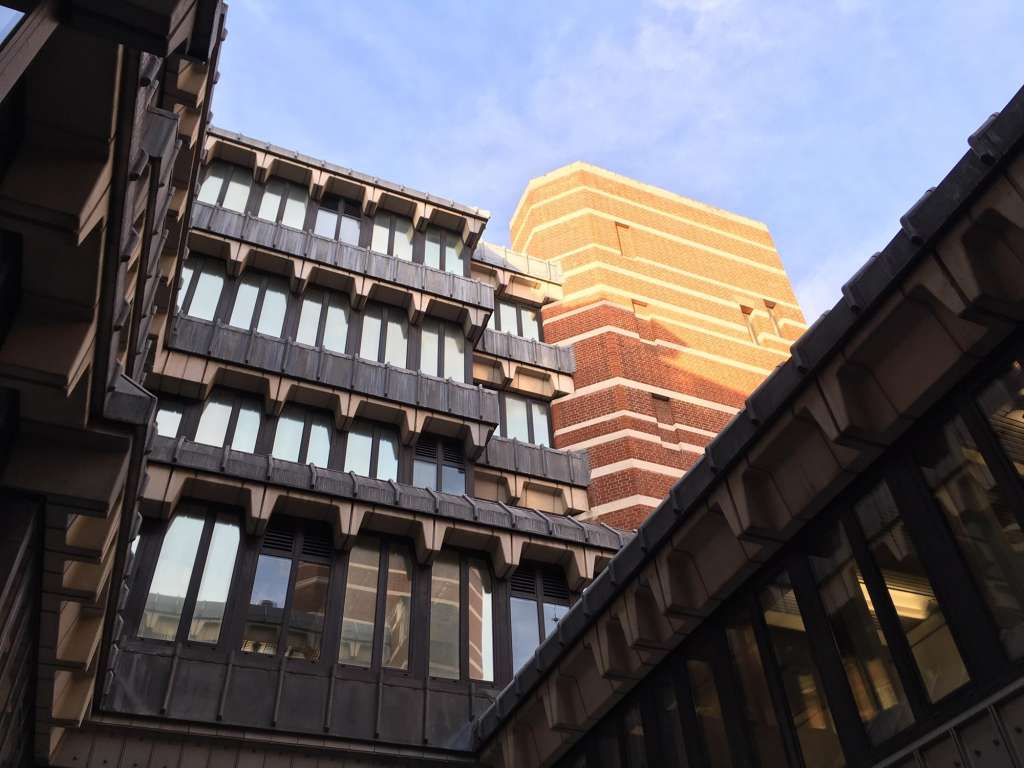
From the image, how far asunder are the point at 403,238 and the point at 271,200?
375 cm

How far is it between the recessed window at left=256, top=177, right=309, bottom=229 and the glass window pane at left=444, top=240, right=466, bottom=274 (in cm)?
413

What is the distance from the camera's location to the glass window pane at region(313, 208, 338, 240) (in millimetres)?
24281

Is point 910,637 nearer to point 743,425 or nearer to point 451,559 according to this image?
point 743,425

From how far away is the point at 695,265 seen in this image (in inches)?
1474

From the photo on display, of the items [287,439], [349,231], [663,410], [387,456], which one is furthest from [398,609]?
[663,410]

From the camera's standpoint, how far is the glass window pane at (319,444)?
2008 centimetres

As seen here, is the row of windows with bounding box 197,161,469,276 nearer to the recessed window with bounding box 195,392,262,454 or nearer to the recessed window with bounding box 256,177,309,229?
the recessed window with bounding box 256,177,309,229

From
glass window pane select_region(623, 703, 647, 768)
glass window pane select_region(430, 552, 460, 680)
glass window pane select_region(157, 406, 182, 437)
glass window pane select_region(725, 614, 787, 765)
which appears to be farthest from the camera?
glass window pane select_region(157, 406, 182, 437)

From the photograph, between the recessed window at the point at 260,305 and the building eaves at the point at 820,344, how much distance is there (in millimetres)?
12071

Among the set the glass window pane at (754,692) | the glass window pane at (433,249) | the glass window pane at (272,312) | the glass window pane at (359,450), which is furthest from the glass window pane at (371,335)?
the glass window pane at (754,692)

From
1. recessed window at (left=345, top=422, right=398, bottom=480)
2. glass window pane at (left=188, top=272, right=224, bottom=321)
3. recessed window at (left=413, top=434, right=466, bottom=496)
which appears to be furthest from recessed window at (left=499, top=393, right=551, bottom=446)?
glass window pane at (left=188, top=272, right=224, bottom=321)

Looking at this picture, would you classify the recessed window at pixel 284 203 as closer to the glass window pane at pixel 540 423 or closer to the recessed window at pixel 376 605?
the glass window pane at pixel 540 423

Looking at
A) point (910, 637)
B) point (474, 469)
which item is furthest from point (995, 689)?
point (474, 469)

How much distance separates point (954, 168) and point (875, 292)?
1.26m
